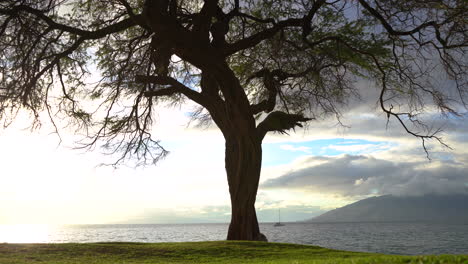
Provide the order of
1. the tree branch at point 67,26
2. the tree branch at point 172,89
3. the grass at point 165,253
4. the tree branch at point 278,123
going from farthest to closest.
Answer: the tree branch at point 278,123 → the tree branch at point 172,89 → the tree branch at point 67,26 → the grass at point 165,253

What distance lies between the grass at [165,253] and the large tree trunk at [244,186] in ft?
5.01

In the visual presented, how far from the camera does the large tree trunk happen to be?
15.5 metres

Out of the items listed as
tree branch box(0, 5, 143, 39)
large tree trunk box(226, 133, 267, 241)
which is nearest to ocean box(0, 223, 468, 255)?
tree branch box(0, 5, 143, 39)

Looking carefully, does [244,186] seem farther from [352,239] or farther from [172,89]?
[352,239]

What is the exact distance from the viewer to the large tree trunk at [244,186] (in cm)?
1552

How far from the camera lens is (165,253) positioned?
1257 centimetres

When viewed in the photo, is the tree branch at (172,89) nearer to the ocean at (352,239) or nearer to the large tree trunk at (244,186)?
the large tree trunk at (244,186)

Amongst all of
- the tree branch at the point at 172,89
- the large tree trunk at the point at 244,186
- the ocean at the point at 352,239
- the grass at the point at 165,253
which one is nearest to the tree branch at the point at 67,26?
the tree branch at the point at 172,89

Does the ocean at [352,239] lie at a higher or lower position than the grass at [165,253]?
lower

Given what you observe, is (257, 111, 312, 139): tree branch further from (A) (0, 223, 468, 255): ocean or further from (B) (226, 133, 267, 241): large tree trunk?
(A) (0, 223, 468, 255): ocean

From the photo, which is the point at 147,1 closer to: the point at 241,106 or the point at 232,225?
the point at 241,106

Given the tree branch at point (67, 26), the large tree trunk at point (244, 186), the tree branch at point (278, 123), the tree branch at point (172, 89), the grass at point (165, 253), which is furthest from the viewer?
the tree branch at point (278, 123)

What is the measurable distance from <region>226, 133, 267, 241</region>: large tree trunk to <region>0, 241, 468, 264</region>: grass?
153 cm

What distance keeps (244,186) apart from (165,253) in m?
4.08
